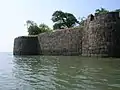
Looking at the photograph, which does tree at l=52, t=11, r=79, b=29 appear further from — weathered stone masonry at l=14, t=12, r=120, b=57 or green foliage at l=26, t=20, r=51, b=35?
weathered stone masonry at l=14, t=12, r=120, b=57

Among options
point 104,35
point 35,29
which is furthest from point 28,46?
point 104,35

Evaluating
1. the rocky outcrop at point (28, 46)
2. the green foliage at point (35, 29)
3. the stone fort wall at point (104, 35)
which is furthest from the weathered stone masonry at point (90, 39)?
the green foliage at point (35, 29)

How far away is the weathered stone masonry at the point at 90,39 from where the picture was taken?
68.1 feet

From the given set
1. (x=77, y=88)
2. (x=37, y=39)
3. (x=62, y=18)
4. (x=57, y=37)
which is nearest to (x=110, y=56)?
(x=57, y=37)

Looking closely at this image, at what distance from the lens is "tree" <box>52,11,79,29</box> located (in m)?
47.4

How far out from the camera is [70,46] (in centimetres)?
2706

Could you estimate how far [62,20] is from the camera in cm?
4797

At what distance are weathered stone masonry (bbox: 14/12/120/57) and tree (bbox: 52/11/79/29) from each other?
13.5 m

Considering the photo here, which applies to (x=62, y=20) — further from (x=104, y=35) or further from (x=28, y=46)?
(x=104, y=35)

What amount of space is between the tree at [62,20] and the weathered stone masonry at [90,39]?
44.3ft

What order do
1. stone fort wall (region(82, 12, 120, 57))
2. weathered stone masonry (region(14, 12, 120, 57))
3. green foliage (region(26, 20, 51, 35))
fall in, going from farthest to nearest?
green foliage (region(26, 20, 51, 35))
weathered stone masonry (region(14, 12, 120, 57))
stone fort wall (region(82, 12, 120, 57))

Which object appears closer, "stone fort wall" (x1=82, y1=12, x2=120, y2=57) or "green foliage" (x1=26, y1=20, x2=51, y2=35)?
"stone fort wall" (x1=82, y1=12, x2=120, y2=57)

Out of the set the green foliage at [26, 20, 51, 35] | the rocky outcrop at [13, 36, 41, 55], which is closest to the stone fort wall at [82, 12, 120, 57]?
the rocky outcrop at [13, 36, 41, 55]

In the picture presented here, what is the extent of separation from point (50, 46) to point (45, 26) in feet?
53.8
